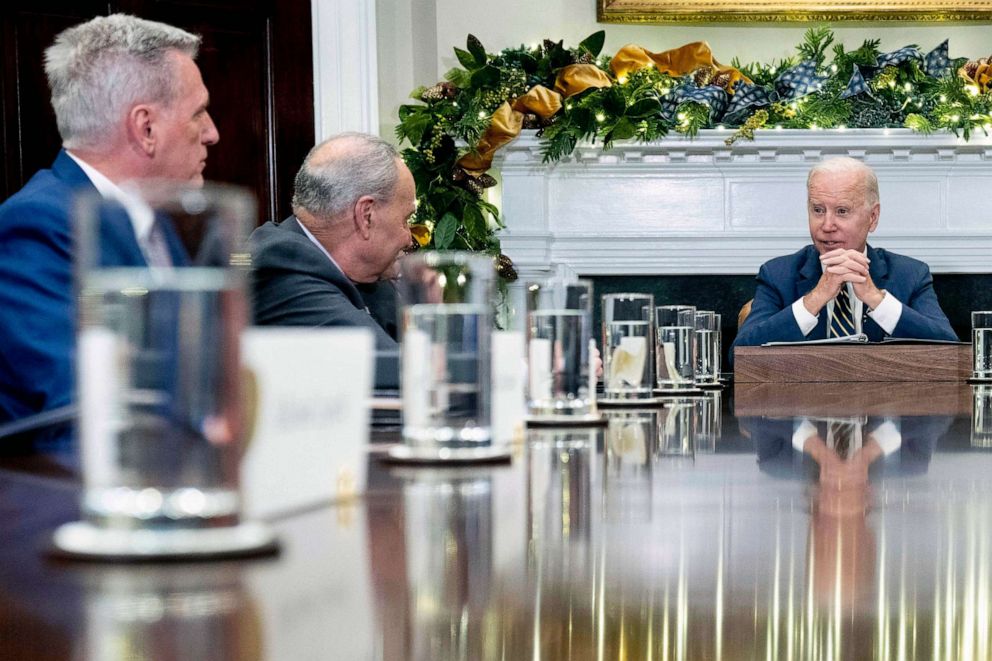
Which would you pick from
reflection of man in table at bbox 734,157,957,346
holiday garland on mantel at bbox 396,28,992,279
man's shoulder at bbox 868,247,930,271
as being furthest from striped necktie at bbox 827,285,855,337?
holiday garland on mantel at bbox 396,28,992,279

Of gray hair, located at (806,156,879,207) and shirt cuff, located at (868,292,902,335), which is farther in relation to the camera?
gray hair, located at (806,156,879,207)

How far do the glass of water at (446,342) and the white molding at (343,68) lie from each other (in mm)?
3557

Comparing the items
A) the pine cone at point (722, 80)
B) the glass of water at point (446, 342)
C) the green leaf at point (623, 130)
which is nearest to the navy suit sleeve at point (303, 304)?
the glass of water at point (446, 342)

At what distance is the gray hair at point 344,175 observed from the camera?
8.79 feet

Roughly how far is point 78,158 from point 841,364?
4.65ft

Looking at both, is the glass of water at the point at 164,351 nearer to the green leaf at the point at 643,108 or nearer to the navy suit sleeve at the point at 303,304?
the navy suit sleeve at the point at 303,304

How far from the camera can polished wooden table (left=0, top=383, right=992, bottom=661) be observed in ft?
1.33

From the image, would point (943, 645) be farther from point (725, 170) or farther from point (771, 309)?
point (725, 170)

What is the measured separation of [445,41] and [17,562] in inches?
165

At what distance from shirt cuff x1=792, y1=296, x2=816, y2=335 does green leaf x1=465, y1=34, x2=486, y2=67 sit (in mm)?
1490

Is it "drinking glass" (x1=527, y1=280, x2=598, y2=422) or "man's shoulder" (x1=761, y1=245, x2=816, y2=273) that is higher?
"man's shoulder" (x1=761, y1=245, x2=816, y2=273)

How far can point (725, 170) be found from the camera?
4539mm

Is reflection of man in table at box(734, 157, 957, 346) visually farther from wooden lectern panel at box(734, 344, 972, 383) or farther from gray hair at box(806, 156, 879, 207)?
wooden lectern panel at box(734, 344, 972, 383)

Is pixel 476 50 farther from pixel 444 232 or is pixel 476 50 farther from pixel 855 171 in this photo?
pixel 855 171
